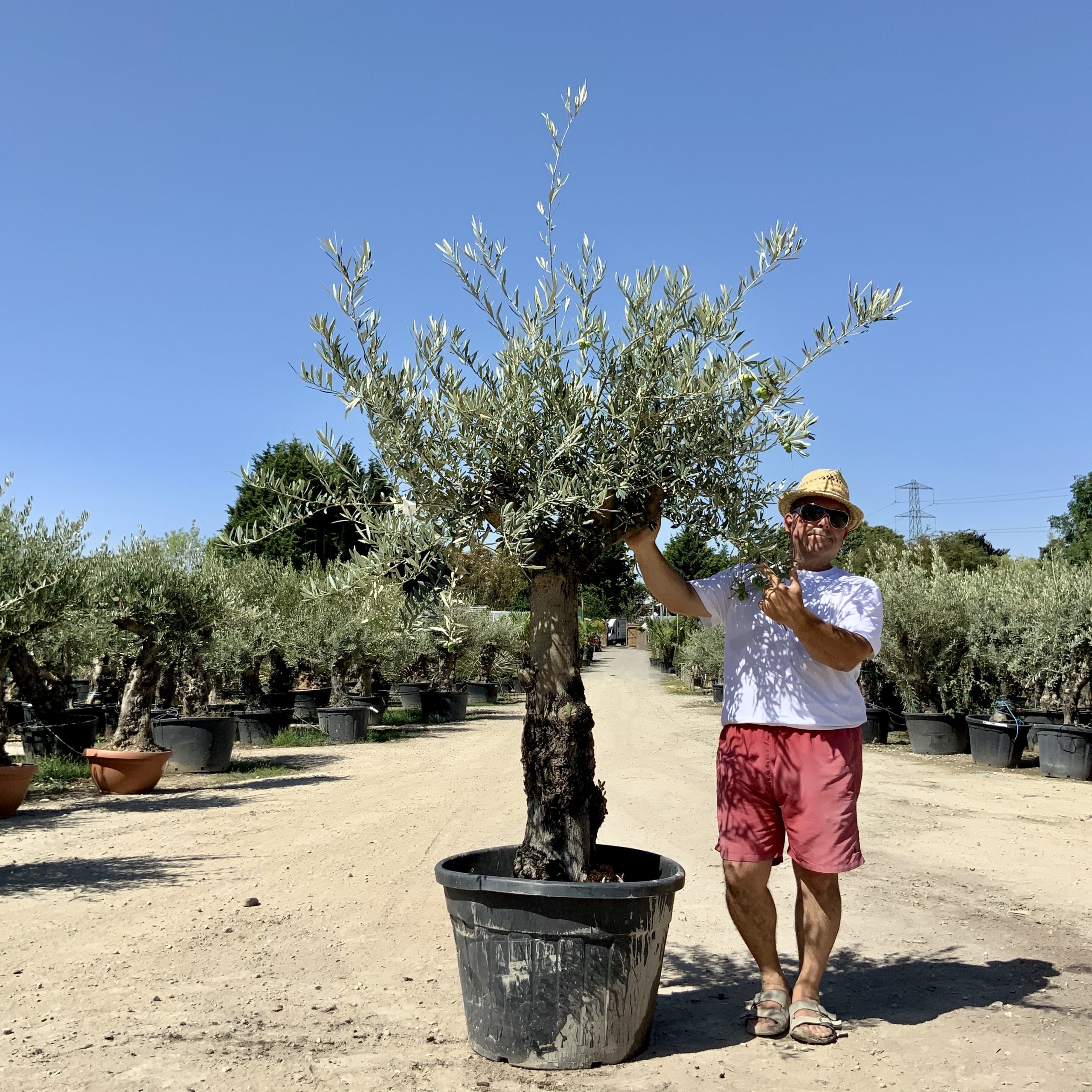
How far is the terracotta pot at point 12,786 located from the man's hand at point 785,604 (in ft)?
30.3

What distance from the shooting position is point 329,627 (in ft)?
70.7

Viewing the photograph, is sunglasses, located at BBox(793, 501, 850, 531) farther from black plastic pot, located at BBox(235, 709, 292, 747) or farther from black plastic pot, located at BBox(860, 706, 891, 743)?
black plastic pot, located at BBox(235, 709, 292, 747)

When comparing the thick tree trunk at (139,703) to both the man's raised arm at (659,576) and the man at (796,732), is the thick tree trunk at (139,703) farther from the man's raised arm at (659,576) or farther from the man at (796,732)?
the man at (796,732)

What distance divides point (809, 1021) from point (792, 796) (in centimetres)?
90

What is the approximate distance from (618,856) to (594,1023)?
3.14 ft

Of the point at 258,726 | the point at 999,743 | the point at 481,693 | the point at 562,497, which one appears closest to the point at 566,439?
the point at 562,497

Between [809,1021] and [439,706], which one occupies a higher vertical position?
[439,706]

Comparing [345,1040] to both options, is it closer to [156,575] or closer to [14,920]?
[14,920]

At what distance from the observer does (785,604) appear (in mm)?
3709

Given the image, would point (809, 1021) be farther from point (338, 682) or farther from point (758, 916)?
point (338, 682)

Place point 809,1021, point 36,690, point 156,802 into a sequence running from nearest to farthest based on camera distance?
point 809,1021 < point 156,802 < point 36,690

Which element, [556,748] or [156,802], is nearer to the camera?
[556,748]

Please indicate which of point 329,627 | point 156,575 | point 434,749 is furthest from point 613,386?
point 329,627

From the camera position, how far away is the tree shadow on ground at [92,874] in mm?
7219
